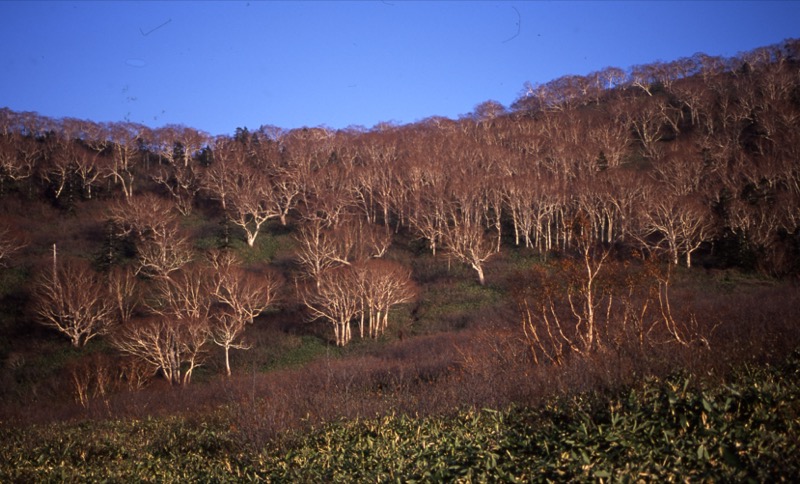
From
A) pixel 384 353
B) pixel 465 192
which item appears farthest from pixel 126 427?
pixel 465 192

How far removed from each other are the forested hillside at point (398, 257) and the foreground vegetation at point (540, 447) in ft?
3.00

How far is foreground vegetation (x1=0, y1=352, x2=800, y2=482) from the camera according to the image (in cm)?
503

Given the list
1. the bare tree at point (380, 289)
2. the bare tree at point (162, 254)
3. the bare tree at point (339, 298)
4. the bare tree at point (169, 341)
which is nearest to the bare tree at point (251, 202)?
the bare tree at point (162, 254)

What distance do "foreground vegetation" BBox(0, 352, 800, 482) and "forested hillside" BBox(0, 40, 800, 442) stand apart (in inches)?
36.0

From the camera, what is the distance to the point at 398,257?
1778 inches

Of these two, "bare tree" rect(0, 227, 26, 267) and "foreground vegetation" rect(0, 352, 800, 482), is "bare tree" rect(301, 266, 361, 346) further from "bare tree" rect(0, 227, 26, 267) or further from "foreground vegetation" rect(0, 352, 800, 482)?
"bare tree" rect(0, 227, 26, 267)

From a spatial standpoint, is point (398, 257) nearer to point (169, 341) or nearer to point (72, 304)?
point (169, 341)

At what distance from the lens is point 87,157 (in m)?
55.7

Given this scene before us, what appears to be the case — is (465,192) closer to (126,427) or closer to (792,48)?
(126,427)

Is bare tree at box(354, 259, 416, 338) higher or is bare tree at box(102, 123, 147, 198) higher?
bare tree at box(102, 123, 147, 198)

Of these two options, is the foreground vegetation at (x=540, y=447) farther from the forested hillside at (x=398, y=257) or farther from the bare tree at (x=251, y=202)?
the bare tree at (x=251, y=202)

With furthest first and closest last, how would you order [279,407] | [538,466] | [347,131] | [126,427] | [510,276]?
[347,131] < [510,276] < [126,427] < [279,407] < [538,466]

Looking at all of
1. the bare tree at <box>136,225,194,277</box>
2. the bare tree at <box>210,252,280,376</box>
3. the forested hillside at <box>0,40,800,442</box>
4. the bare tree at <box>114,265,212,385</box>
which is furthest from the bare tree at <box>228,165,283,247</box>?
the bare tree at <box>114,265,212,385</box>

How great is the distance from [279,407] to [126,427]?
586cm
